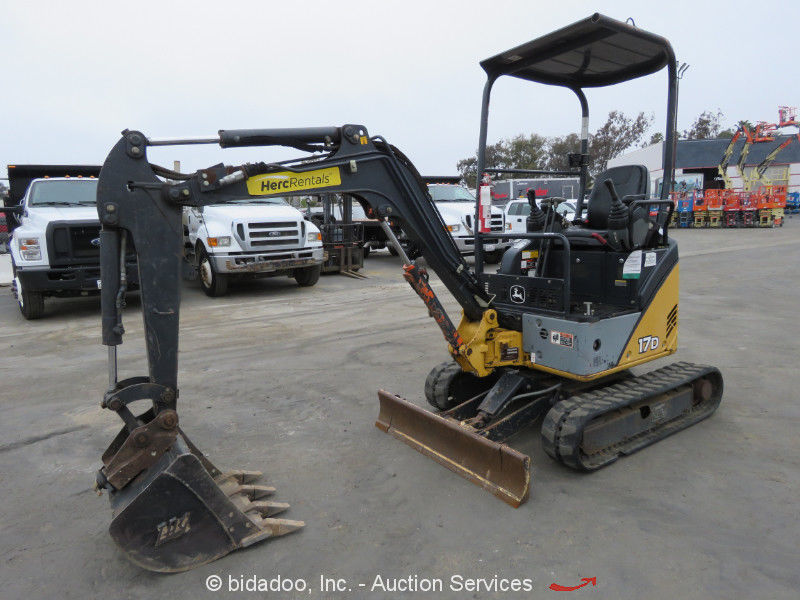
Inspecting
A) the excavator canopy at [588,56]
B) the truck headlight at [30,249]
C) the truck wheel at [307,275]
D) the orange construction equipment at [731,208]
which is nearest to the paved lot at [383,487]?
the truck headlight at [30,249]

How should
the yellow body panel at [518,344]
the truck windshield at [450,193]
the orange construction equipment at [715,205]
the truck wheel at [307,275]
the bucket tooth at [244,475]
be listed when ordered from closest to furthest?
the bucket tooth at [244,475] → the yellow body panel at [518,344] → the truck wheel at [307,275] → the truck windshield at [450,193] → the orange construction equipment at [715,205]

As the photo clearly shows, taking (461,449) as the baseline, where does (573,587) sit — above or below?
below

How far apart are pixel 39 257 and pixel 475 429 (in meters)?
8.00

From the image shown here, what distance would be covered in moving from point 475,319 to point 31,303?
8141 mm

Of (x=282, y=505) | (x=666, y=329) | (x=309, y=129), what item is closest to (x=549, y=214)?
(x=666, y=329)

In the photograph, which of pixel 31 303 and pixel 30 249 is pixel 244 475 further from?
pixel 31 303

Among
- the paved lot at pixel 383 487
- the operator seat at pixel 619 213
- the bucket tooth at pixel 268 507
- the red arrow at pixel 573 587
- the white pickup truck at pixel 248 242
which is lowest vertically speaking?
the red arrow at pixel 573 587

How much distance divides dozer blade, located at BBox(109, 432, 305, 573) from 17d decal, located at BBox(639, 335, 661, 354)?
300cm

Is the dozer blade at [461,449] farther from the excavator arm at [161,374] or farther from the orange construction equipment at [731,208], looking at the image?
the orange construction equipment at [731,208]

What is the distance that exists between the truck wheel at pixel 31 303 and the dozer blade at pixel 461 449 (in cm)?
740

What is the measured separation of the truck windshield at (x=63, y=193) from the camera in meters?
9.88

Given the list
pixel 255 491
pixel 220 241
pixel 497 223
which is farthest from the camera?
pixel 497 223

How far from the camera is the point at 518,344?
14.2 ft

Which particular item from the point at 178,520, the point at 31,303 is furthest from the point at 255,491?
the point at 31,303
